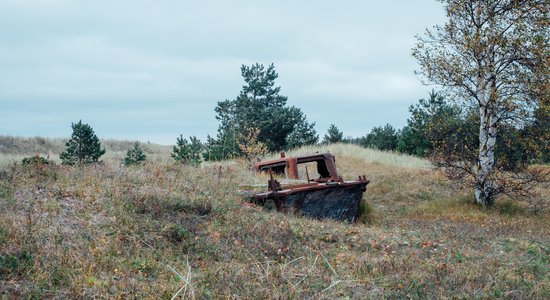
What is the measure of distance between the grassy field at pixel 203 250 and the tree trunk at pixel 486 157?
14.5 feet

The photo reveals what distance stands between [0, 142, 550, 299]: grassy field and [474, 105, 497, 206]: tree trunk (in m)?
4.43

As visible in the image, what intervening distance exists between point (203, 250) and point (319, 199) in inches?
199

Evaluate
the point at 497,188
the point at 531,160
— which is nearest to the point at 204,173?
the point at 497,188

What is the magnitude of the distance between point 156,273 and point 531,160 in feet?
46.9

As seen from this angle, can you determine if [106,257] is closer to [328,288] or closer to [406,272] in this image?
[328,288]

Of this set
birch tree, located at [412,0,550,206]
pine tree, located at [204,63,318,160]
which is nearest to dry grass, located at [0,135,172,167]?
pine tree, located at [204,63,318,160]

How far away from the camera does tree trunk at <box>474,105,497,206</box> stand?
51.9ft

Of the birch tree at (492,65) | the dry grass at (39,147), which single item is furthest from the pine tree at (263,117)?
the birch tree at (492,65)

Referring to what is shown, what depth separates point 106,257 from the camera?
6.19 metres

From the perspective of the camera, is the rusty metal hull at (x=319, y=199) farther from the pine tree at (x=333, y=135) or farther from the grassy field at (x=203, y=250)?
the pine tree at (x=333, y=135)

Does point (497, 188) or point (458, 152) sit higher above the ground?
point (458, 152)

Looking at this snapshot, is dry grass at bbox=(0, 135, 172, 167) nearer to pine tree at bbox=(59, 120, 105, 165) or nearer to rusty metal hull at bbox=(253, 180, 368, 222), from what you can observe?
pine tree at bbox=(59, 120, 105, 165)

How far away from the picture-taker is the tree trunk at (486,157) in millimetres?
15812

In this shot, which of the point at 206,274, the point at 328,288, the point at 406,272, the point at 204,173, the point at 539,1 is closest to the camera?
the point at 328,288
